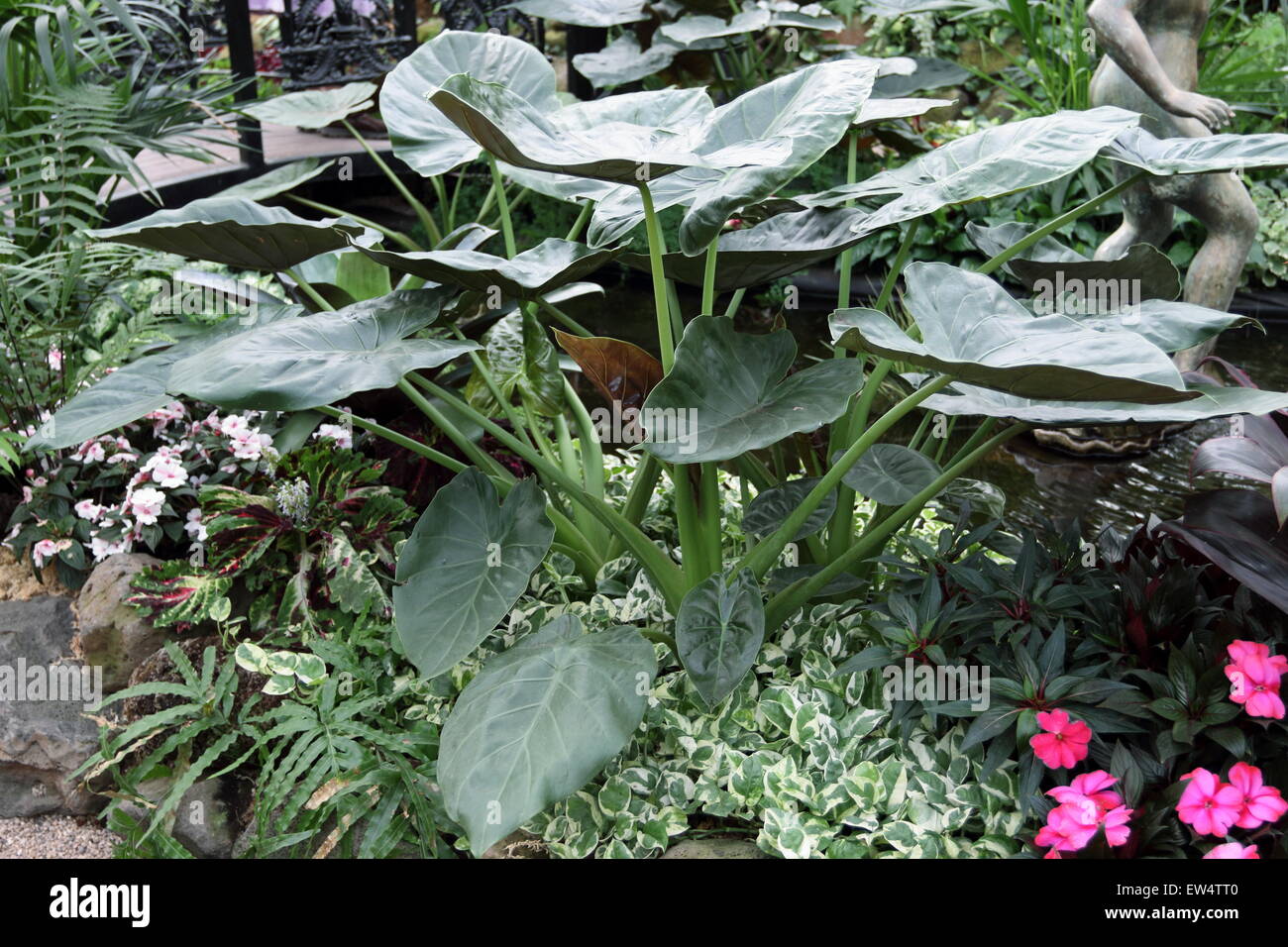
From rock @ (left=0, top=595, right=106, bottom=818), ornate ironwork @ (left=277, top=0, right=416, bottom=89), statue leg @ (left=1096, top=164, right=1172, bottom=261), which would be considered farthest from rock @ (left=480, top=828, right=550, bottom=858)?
ornate ironwork @ (left=277, top=0, right=416, bottom=89)

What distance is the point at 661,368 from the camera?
221 cm

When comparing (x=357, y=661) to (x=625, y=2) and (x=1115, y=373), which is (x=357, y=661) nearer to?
(x=1115, y=373)

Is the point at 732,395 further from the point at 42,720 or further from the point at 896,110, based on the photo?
the point at 42,720

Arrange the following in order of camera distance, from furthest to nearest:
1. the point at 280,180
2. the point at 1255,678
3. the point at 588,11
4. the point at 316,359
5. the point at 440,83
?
the point at 588,11 < the point at 280,180 < the point at 440,83 < the point at 316,359 < the point at 1255,678

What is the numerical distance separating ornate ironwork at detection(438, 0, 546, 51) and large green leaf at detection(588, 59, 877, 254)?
15.9 ft

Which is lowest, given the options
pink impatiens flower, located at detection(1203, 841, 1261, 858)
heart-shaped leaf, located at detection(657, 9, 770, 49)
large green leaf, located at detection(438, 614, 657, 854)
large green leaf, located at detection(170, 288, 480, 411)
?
pink impatiens flower, located at detection(1203, 841, 1261, 858)

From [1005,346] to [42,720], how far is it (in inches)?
85.3

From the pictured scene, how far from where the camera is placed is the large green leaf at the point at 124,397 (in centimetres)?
198

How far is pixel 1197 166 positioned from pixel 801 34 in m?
5.17

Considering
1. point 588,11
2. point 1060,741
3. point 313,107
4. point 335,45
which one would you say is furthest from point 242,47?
point 1060,741

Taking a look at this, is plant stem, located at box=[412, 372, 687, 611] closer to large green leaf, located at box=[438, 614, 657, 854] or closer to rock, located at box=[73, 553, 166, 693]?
large green leaf, located at box=[438, 614, 657, 854]

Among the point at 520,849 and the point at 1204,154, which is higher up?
the point at 1204,154

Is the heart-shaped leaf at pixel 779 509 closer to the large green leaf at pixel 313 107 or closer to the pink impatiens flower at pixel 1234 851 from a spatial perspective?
the pink impatiens flower at pixel 1234 851

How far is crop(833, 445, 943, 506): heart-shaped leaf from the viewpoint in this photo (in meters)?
2.18
